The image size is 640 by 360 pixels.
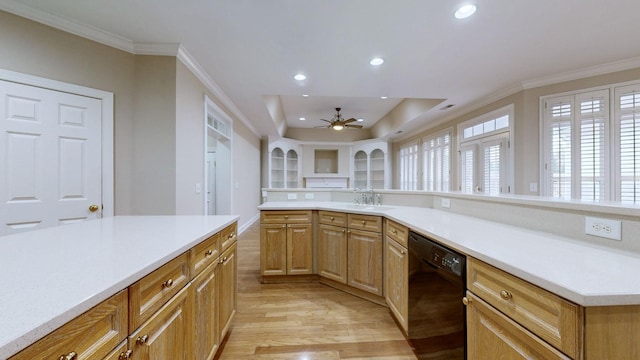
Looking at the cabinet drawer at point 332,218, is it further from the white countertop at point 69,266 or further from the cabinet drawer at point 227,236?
the white countertop at point 69,266

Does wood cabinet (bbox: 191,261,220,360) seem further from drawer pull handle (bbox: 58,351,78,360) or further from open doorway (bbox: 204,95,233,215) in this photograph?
open doorway (bbox: 204,95,233,215)

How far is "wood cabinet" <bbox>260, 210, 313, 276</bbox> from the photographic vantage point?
2.79 meters

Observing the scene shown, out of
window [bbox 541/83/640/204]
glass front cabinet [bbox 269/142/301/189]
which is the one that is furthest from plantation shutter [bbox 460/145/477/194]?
glass front cabinet [bbox 269/142/301/189]

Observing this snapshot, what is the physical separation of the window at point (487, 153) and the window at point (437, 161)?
394 millimetres

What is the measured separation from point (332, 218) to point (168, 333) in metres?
1.85

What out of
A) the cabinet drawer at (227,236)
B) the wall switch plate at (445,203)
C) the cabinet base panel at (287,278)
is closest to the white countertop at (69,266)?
the cabinet drawer at (227,236)

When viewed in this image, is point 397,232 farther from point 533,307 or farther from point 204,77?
point 204,77

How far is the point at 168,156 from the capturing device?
2449 millimetres

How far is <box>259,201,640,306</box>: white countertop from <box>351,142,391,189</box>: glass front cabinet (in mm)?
5950

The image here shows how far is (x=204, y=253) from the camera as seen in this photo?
137cm

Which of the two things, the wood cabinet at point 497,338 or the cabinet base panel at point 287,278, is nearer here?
the wood cabinet at point 497,338

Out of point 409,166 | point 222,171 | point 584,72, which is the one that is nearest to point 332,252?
point 222,171

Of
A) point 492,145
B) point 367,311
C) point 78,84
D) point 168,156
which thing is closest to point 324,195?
point 367,311

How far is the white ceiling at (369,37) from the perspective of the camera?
191 cm
